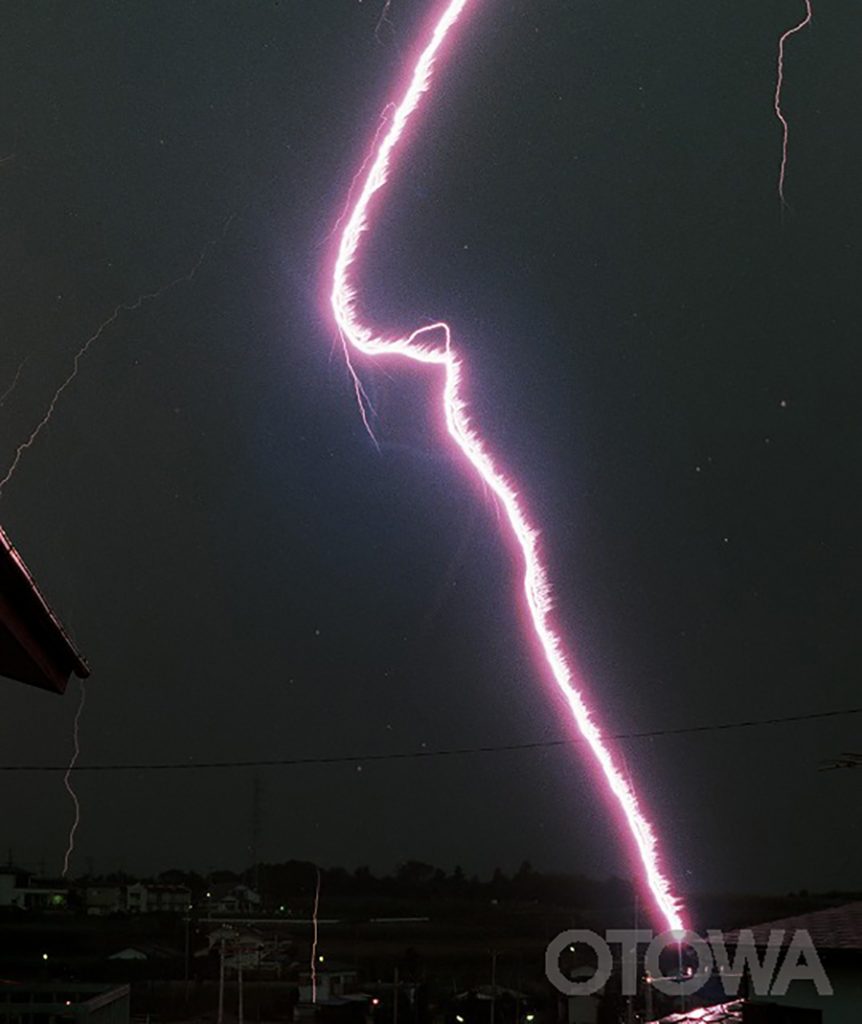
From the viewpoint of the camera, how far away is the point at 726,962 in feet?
27.9

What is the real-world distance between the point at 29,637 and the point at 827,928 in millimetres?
5972

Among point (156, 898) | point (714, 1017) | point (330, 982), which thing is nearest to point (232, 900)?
point (156, 898)

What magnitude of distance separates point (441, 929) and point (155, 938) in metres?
17.2

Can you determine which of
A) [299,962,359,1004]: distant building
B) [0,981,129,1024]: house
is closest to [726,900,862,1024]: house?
[0,981,129,1024]: house

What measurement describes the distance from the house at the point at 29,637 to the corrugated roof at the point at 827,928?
4976 millimetres

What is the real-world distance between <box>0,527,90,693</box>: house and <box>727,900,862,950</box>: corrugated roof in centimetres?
498

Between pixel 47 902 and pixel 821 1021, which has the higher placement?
pixel 47 902

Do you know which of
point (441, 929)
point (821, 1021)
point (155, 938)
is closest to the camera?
point (821, 1021)

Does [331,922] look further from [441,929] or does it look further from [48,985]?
[48,985]

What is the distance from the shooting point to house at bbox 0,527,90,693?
3.75m

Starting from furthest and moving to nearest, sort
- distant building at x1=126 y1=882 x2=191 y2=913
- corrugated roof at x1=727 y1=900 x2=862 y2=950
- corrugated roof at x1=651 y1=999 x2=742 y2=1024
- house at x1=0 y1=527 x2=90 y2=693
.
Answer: distant building at x1=126 y1=882 x2=191 y2=913
corrugated roof at x1=651 y1=999 x2=742 y2=1024
corrugated roof at x1=727 y1=900 x2=862 y2=950
house at x1=0 y1=527 x2=90 y2=693

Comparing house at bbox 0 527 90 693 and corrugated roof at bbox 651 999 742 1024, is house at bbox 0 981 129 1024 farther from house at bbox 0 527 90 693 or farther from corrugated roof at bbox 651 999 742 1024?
corrugated roof at bbox 651 999 742 1024

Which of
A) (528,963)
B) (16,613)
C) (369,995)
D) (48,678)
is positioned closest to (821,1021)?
(48,678)

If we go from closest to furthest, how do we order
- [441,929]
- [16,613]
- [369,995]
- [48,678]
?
[16,613], [48,678], [369,995], [441,929]
